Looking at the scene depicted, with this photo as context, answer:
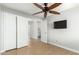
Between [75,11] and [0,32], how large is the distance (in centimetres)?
320

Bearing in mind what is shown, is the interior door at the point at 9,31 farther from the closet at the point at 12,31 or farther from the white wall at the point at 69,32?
the white wall at the point at 69,32

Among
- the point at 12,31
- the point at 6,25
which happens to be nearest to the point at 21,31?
the point at 12,31

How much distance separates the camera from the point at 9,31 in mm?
3254

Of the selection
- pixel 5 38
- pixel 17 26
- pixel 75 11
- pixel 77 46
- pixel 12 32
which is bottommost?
pixel 77 46

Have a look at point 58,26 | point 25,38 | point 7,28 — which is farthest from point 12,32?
point 58,26

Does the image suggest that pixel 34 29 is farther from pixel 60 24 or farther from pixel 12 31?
pixel 12 31

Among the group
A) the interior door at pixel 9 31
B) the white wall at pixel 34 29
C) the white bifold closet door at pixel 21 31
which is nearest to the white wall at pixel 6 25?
the interior door at pixel 9 31

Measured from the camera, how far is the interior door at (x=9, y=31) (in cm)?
310

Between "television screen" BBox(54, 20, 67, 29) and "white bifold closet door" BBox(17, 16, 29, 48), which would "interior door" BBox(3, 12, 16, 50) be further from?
"television screen" BBox(54, 20, 67, 29)

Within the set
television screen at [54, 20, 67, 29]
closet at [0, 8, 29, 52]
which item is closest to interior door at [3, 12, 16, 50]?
closet at [0, 8, 29, 52]

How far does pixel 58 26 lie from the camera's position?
3.98 meters

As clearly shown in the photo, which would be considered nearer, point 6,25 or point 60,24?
point 6,25

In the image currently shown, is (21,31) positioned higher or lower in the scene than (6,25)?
lower
